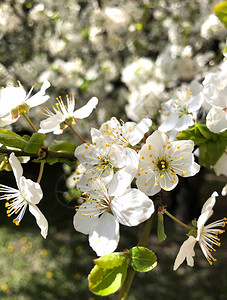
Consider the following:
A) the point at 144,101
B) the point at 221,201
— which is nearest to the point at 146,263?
the point at 144,101

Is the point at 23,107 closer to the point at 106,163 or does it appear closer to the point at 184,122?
the point at 106,163

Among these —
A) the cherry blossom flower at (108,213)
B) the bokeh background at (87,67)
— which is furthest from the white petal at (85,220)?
the bokeh background at (87,67)

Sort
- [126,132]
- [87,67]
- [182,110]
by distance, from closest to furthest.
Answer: [126,132] → [182,110] → [87,67]

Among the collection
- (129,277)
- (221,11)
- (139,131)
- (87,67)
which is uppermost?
(221,11)

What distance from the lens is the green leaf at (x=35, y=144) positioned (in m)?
0.65

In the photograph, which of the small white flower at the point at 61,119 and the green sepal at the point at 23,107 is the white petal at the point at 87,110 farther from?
the green sepal at the point at 23,107

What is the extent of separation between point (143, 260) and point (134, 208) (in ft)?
0.29

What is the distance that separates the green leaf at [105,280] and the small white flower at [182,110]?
34 cm

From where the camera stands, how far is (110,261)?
1.87 feet

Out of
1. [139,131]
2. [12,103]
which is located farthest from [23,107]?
[139,131]

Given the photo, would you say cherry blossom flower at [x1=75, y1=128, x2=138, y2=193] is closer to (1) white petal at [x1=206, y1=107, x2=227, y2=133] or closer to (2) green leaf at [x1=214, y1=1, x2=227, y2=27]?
(1) white petal at [x1=206, y1=107, x2=227, y2=133]

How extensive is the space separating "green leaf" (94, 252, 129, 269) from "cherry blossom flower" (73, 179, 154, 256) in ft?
0.04

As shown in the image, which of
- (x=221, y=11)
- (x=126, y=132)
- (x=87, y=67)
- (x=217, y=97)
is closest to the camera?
(x=221, y=11)

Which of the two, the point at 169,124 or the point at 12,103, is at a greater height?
the point at 12,103
